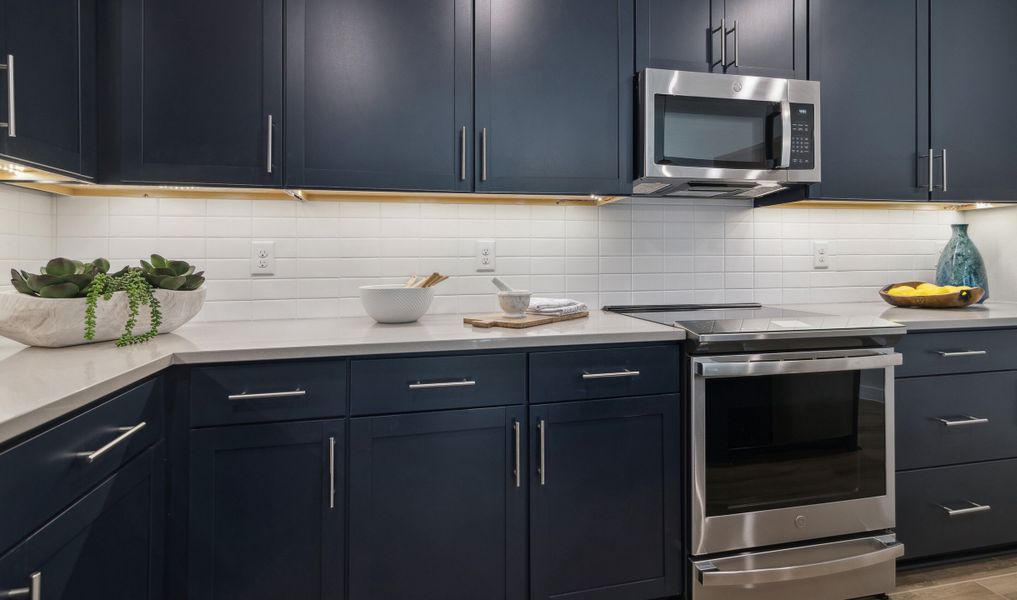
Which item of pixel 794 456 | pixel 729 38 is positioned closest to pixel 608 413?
pixel 794 456

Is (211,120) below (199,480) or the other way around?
the other way around

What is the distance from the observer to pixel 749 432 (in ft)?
5.42

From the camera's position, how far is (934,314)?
200 cm

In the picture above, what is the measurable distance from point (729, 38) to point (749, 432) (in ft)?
4.63

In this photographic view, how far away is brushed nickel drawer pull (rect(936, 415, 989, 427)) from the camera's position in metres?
1.86

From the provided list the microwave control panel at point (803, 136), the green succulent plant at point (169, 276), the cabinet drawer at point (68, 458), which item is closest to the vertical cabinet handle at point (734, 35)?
the microwave control panel at point (803, 136)

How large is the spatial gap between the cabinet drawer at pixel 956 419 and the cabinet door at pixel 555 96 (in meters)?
1.25

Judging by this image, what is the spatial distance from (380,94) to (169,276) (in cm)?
84

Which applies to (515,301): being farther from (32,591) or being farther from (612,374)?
(32,591)

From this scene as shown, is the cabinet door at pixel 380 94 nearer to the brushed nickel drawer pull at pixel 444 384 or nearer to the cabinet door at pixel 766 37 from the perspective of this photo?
the brushed nickel drawer pull at pixel 444 384

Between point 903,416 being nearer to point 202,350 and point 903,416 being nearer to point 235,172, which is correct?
point 202,350

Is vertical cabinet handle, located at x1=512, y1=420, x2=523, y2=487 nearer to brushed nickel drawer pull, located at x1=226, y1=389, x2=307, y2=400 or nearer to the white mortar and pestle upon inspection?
the white mortar and pestle

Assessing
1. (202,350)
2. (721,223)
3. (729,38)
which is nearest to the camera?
(202,350)

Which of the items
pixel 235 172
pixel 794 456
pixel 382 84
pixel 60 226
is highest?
pixel 382 84
